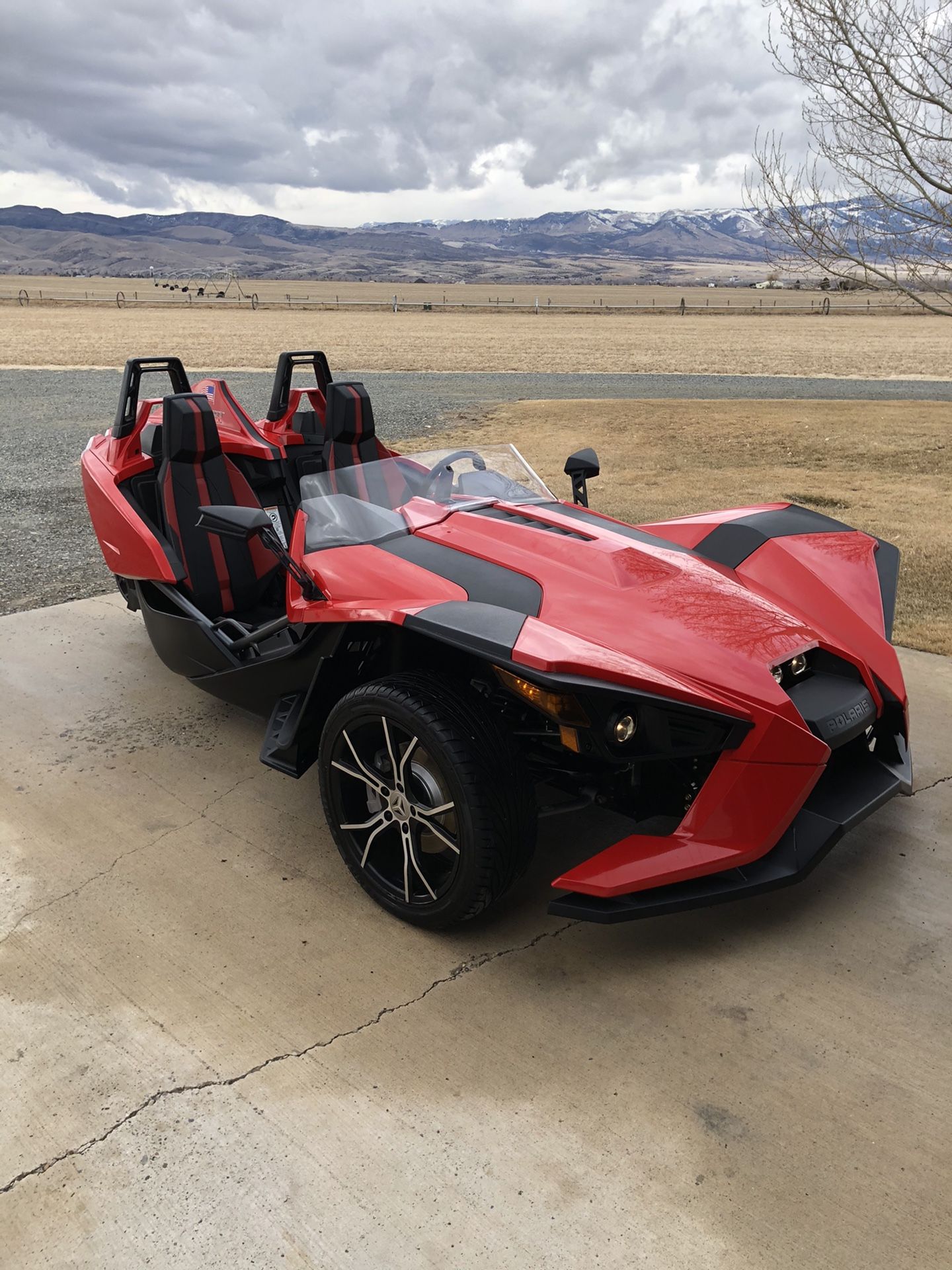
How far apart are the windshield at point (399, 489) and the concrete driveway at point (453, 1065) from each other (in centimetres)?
111

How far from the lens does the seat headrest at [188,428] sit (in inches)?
179

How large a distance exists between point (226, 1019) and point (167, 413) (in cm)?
298

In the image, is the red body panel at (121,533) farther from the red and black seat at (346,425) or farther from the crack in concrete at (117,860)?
the crack in concrete at (117,860)

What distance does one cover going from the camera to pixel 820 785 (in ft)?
9.36

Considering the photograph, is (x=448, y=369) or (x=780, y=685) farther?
(x=448, y=369)

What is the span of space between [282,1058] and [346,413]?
11.1 ft

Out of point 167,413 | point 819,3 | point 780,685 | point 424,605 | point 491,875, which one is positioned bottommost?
point 491,875

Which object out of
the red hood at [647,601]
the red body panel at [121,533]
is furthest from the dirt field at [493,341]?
the red hood at [647,601]

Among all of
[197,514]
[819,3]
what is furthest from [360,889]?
[819,3]

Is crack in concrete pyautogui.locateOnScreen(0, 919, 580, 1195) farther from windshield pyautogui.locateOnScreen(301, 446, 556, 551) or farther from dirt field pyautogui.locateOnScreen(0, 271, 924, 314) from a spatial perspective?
dirt field pyautogui.locateOnScreen(0, 271, 924, 314)

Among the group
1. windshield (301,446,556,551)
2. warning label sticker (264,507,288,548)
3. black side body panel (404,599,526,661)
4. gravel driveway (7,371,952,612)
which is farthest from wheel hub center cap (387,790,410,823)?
gravel driveway (7,371,952,612)

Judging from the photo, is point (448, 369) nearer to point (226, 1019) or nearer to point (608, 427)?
point (608, 427)

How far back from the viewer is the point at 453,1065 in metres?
2.37

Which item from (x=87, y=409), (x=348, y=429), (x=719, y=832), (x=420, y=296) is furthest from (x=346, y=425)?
(x=420, y=296)
